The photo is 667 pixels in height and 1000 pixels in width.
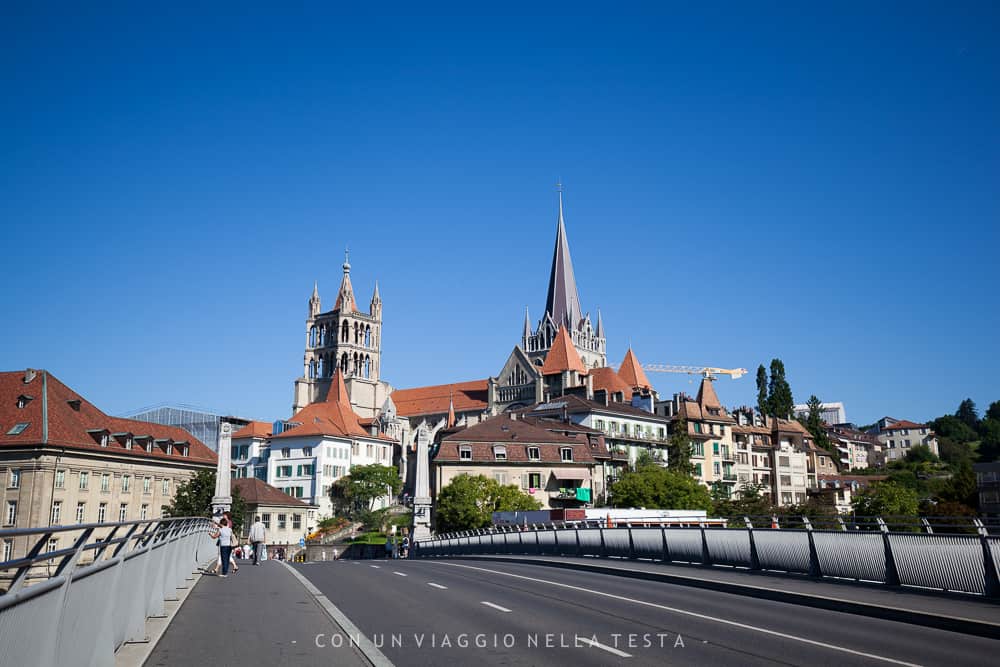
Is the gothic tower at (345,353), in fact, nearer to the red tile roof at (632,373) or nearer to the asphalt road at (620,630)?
the red tile roof at (632,373)

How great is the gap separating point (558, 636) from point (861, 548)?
10.4 metres

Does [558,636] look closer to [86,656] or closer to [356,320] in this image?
[86,656]

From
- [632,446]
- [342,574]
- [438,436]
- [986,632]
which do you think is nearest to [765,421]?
[632,446]

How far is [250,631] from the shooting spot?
12.5m

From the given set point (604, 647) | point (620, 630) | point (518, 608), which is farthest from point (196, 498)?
point (604, 647)

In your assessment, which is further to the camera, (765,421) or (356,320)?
(356,320)

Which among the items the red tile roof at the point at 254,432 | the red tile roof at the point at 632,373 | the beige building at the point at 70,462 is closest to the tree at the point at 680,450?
the red tile roof at the point at 632,373

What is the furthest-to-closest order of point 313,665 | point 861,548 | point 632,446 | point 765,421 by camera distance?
point 765,421 < point 632,446 < point 861,548 < point 313,665

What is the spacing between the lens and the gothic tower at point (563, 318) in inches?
6934

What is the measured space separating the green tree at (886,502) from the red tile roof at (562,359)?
57.9 metres

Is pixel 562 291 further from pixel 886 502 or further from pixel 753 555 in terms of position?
pixel 753 555

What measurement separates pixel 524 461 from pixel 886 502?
3733cm

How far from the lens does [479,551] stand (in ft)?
150

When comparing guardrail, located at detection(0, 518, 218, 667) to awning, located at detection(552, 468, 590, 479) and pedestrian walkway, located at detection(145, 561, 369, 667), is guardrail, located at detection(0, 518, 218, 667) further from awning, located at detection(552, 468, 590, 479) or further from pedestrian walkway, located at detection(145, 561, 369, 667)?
awning, located at detection(552, 468, 590, 479)
